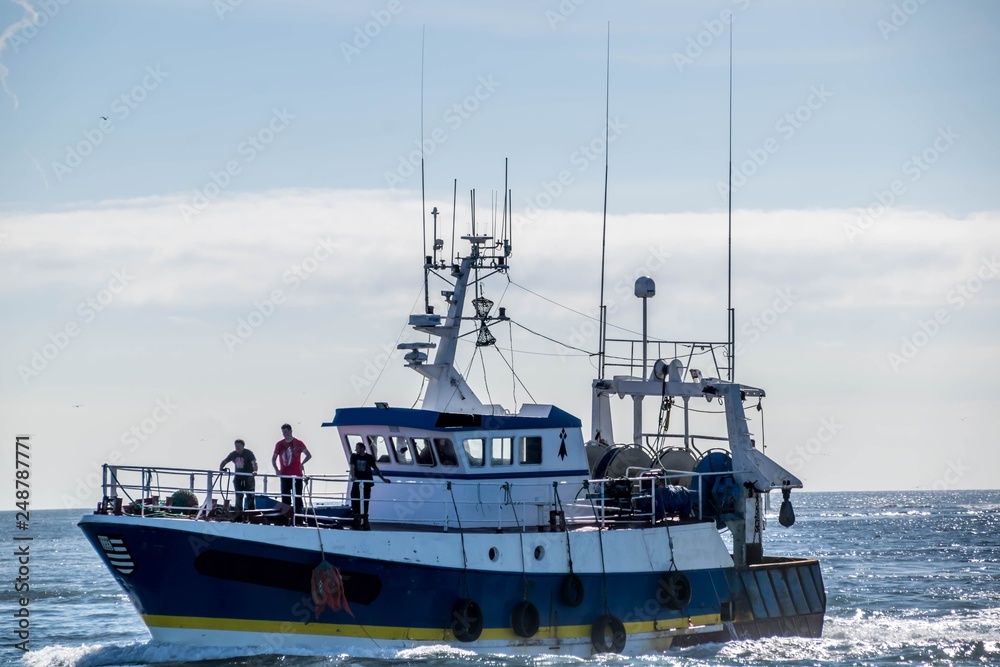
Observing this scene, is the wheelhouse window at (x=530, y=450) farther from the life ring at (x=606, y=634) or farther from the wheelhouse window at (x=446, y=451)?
the life ring at (x=606, y=634)

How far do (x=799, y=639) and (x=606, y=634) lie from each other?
535 centimetres

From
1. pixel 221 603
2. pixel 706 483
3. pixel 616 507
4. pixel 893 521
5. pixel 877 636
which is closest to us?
pixel 221 603

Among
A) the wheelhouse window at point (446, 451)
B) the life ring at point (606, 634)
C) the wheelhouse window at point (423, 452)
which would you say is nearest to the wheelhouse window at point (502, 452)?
the wheelhouse window at point (446, 451)

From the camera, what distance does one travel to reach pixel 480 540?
2219 centimetres

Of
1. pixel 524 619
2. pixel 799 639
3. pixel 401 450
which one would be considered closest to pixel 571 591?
pixel 524 619

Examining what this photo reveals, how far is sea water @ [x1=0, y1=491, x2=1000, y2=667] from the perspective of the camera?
70.2ft

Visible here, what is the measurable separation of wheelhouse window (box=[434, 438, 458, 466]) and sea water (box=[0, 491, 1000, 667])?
334 centimetres

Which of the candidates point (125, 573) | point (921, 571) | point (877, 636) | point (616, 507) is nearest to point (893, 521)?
point (921, 571)

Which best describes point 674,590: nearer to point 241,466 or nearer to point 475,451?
point 475,451

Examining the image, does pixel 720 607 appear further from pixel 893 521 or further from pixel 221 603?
pixel 893 521

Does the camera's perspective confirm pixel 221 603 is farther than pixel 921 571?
No

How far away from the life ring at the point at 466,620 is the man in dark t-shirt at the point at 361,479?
199 cm

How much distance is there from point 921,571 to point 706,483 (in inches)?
1145

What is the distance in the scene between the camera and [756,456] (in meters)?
26.5
